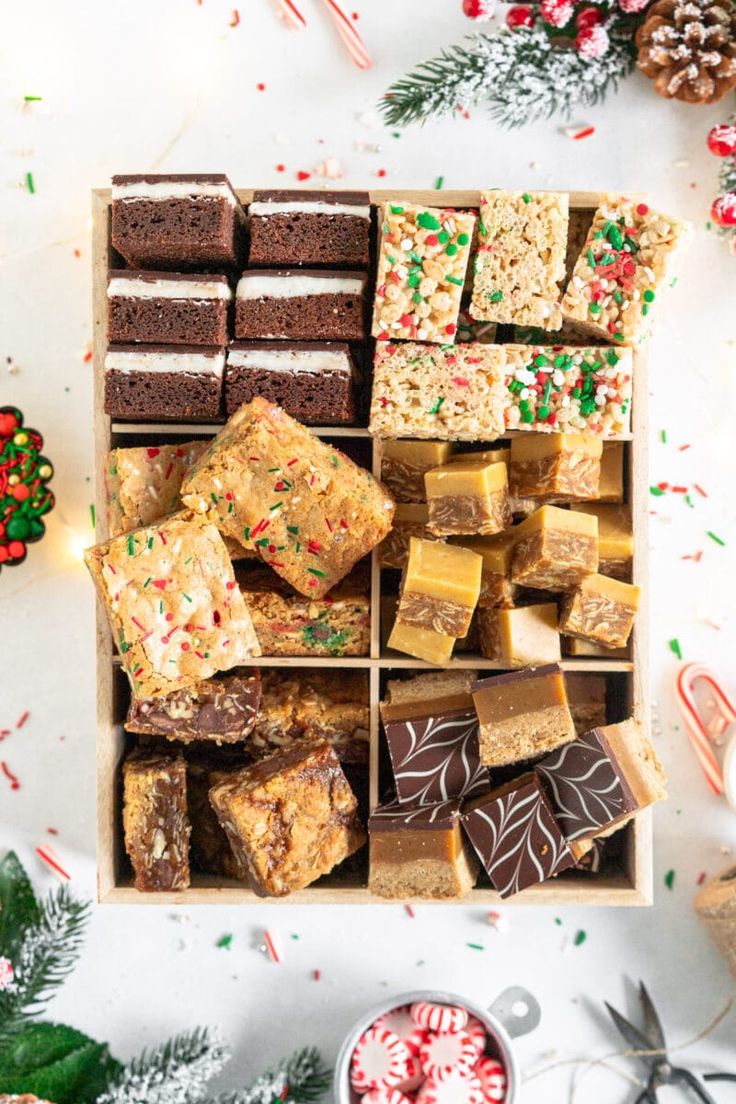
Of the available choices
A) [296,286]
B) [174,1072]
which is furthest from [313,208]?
[174,1072]

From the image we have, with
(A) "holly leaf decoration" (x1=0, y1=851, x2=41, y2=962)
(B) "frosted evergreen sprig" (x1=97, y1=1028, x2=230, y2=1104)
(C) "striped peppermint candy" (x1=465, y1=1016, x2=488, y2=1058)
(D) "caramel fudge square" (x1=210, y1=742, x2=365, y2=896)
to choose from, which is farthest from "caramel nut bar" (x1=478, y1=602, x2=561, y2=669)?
(A) "holly leaf decoration" (x1=0, y1=851, x2=41, y2=962)

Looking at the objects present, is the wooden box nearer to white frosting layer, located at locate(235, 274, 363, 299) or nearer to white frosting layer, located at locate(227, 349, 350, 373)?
white frosting layer, located at locate(227, 349, 350, 373)

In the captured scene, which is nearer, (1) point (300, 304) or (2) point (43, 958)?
(1) point (300, 304)

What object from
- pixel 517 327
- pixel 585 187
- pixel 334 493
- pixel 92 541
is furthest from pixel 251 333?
pixel 585 187

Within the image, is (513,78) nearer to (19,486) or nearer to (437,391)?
(437,391)

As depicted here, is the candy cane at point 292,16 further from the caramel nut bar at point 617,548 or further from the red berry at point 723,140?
the caramel nut bar at point 617,548

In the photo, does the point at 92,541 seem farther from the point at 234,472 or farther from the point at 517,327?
the point at 517,327
